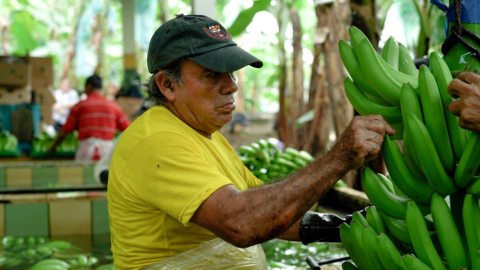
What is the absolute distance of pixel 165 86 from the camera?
1.79 meters

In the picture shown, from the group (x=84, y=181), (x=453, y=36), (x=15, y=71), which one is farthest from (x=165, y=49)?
(x=15, y=71)

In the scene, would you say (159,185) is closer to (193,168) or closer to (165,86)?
(193,168)

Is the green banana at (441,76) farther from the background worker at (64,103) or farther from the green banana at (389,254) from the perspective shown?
the background worker at (64,103)

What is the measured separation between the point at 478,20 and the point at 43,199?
3.24 metres

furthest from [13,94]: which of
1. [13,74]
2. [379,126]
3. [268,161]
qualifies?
[379,126]

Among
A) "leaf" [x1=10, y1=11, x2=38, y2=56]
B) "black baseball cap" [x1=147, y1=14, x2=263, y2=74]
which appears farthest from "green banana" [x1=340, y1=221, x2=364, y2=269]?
"leaf" [x1=10, y1=11, x2=38, y2=56]

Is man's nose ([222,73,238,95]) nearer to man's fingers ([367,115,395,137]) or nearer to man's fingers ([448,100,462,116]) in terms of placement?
man's fingers ([367,115,395,137])

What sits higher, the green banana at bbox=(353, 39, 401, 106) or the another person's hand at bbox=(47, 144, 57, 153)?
the green banana at bbox=(353, 39, 401, 106)

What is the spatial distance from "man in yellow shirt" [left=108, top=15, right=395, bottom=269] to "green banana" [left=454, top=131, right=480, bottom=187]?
22cm

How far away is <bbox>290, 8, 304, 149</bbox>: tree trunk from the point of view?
26.9 feet

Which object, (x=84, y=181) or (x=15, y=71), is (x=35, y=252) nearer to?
(x=84, y=181)

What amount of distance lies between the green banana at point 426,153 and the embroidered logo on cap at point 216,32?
2.52 ft

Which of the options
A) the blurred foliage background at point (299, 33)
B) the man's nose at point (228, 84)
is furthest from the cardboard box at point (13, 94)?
the man's nose at point (228, 84)

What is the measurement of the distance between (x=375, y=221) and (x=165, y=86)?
0.89 meters
